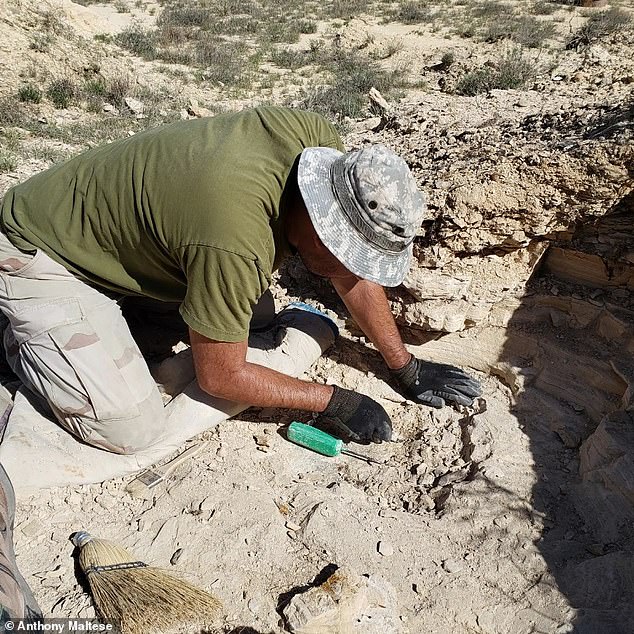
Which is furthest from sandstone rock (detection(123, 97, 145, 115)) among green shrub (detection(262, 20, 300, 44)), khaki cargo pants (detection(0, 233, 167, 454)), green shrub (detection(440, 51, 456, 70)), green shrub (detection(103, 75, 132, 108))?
khaki cargo pants (detection(0, 233, 167, 454))

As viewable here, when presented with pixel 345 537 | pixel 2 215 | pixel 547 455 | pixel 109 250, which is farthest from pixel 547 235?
pixel 2 215

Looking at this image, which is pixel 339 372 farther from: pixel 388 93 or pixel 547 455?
pixel 388 93

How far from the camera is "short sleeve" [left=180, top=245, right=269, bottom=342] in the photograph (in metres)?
1.90

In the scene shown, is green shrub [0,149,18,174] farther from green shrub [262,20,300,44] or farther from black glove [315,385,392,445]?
green shrub [262,20,300,44]

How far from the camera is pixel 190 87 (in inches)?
318

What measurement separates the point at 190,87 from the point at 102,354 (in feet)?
22.1

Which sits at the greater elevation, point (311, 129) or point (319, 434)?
point (311, 129)

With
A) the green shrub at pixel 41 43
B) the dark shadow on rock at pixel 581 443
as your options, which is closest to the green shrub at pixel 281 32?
the green shrub at pixel 41 43

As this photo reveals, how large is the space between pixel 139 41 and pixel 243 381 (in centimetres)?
949

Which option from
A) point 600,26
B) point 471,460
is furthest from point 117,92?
point 600,26

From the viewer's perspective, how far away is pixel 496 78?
6.02 m

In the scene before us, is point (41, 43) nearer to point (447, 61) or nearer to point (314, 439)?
point (447, 61)

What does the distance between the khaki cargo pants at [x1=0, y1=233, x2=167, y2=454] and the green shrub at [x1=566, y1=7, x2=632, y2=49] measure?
297 inches

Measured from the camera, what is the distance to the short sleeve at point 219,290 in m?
1.90
